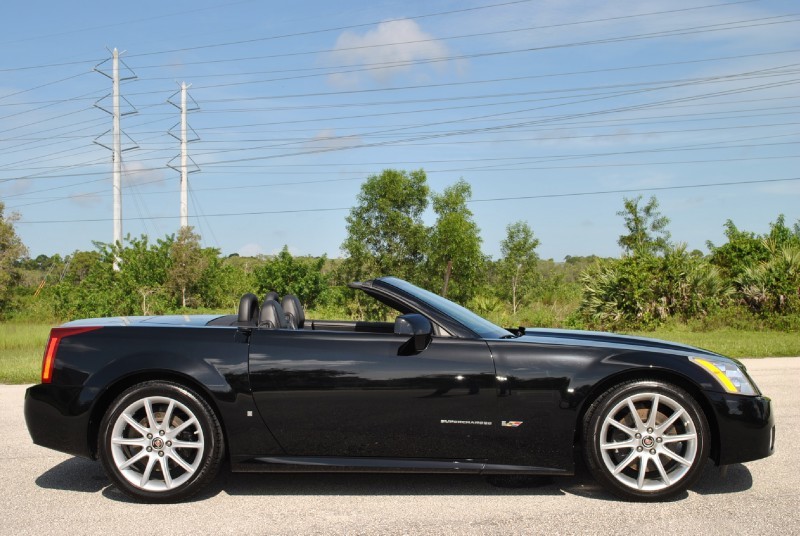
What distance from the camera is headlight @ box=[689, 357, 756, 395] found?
431 centimetres

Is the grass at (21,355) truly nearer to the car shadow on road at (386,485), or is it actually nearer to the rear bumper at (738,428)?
the car shadow on road at (386,485)

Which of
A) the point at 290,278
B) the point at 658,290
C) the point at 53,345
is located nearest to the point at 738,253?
the point at 658,290

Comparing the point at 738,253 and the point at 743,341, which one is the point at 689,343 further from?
the point at 738,253

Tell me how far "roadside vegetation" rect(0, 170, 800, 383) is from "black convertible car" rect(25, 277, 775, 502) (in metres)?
2.78

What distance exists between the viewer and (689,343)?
49.0 feet

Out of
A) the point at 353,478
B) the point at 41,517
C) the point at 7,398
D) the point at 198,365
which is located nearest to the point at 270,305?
the point at 198,365

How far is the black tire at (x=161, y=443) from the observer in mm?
4328

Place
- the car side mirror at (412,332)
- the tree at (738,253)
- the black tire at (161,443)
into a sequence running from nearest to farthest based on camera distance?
the car side mirror at (412,332), the black tire at (161,443), the tree at (738,253)

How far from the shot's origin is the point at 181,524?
396cm

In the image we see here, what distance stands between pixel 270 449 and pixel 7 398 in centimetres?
532

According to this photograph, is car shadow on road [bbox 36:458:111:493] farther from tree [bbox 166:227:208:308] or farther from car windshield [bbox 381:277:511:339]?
tree [bbox 166:227:208:308]

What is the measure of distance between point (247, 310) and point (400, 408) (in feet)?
4.37

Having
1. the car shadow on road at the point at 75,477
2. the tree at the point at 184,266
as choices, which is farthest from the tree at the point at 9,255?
the car shadow on road at the point at 75,477

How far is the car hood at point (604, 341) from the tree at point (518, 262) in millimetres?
48978
